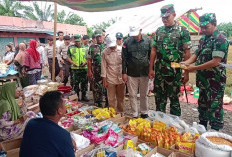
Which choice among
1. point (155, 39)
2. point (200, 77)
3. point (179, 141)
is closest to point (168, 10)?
point (155, 39)

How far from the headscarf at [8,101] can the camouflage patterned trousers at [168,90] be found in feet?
8.15

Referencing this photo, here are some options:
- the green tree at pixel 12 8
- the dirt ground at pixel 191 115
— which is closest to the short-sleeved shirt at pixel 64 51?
the dirt ground at pixel 191 115

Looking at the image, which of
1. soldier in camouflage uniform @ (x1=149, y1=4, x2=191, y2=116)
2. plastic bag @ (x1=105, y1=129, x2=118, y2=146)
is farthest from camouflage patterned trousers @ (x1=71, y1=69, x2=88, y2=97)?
plastic bag @ (x1=105, y1=129, x2=118, y2=146)

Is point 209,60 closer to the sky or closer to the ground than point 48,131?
closer to the sky

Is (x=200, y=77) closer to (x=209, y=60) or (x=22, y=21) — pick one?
(x=209, y=60)

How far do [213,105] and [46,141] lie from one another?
8.51 ft

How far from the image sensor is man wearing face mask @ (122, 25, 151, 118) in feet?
12.4

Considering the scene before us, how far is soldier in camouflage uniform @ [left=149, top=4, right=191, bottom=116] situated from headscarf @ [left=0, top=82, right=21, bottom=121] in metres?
2.42

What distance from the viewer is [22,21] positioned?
22.4m

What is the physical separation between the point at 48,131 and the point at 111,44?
101 inches

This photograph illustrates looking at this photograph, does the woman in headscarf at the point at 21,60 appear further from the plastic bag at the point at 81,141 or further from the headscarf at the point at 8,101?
the plastic bag at the point at 81,141

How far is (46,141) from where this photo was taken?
1.56 meters

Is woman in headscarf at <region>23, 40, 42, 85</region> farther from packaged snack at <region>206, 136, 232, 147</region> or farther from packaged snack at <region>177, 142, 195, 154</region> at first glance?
packaged snack at <region>206, 136, 232, 147</region>

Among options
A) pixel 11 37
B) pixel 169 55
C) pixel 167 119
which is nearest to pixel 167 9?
pixel 169 55
